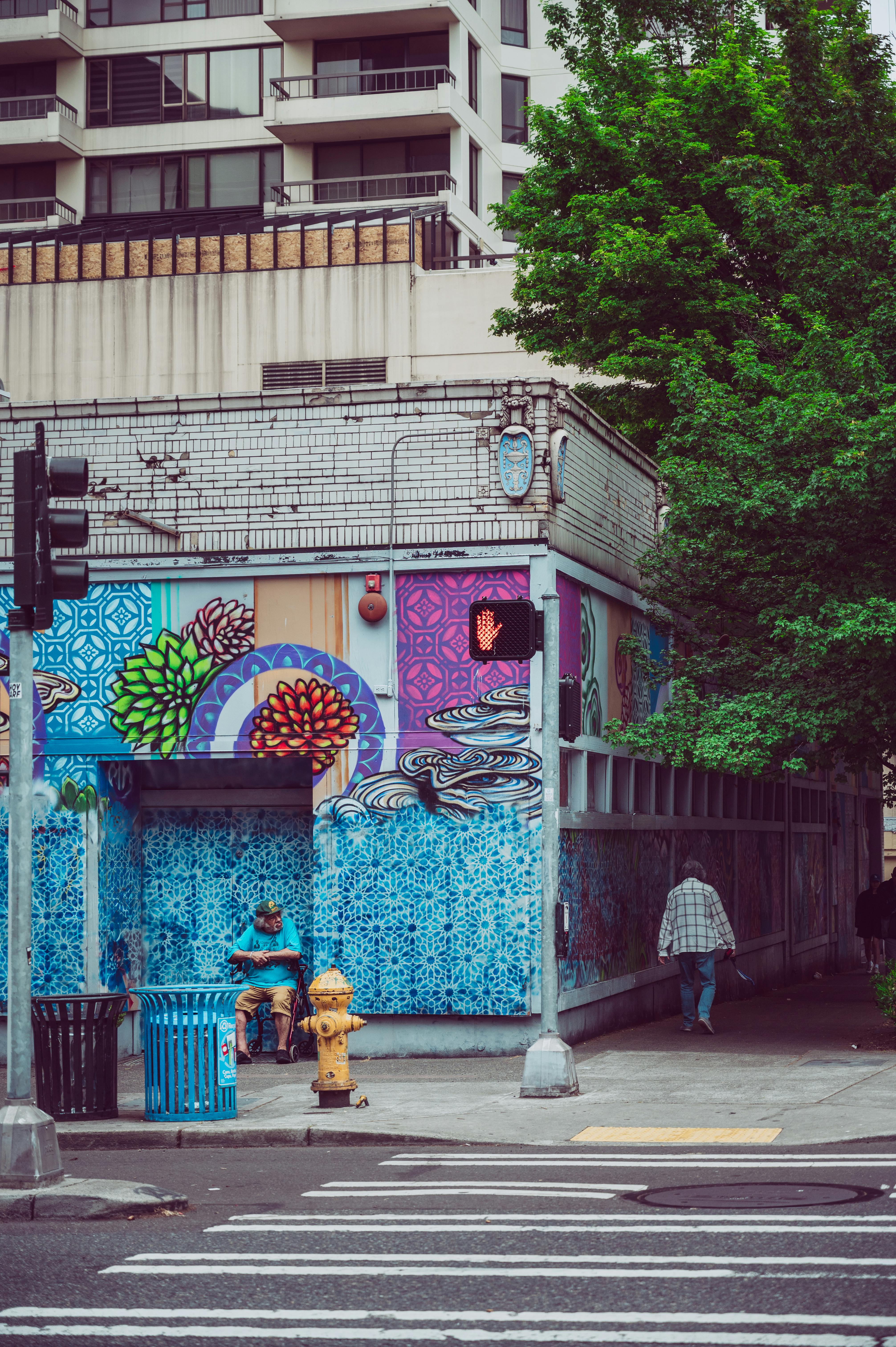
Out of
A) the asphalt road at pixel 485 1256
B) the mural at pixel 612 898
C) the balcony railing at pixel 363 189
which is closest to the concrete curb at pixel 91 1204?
the asphalt road at pixel 485 1256

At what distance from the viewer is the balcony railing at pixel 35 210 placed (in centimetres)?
4481

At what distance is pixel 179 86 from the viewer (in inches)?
1785

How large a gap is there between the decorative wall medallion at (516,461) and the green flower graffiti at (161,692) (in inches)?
125

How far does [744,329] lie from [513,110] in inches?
1051

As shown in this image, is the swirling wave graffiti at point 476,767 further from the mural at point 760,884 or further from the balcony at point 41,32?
the balcony at point 41,32

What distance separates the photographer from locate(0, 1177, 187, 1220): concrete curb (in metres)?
8.73

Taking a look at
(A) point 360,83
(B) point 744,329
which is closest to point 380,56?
(A) point 360,83

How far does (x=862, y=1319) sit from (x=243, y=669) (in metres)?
10.4

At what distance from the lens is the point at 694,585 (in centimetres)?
1711

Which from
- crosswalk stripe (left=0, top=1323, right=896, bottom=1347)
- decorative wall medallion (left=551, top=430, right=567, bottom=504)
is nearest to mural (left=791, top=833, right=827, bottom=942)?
decorative wall medallion (left=551, top=430, right=567, bottom=504)

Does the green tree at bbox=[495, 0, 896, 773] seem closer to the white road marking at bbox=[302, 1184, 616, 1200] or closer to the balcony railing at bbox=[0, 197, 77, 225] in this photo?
the white road marking at bbox=[302, 1184, 616, 1200]

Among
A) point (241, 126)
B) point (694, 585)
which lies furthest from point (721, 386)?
point (241, 126)

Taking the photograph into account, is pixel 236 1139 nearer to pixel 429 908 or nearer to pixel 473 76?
pixel 429 908

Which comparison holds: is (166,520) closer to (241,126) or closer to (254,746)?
(254,746)
